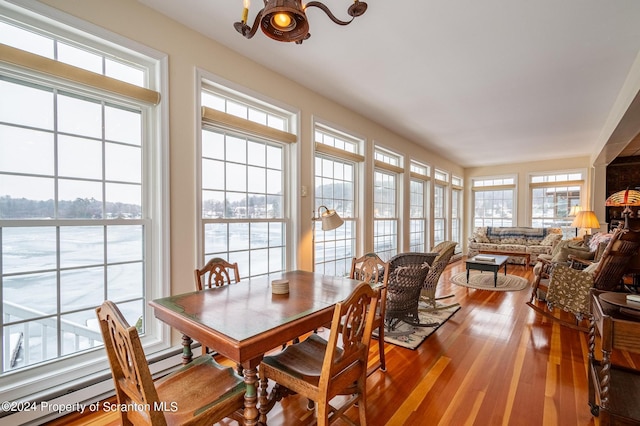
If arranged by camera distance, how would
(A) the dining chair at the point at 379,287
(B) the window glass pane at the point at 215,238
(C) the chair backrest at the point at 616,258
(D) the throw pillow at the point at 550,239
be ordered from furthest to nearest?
(D) the throw pillow at the point at 550,239, (C) the chair backrest at the point at 616,258, (B) the window glass pane at the point at 215,238, (A) the dining chair at the point at 379,287

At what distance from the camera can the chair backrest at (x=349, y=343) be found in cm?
131

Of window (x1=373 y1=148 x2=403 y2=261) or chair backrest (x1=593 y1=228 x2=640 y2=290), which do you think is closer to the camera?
chair backrest (x1=593 y1=228 x2=640 y2=290)

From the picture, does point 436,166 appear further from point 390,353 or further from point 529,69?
point 390,353

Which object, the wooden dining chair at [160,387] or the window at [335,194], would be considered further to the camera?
the window at [335,194]

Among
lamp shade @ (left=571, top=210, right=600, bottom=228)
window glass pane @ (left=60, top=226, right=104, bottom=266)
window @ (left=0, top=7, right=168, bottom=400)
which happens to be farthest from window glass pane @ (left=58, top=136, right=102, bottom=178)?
lamp shade @ (left=571, top=210, right=600, bottom=228)

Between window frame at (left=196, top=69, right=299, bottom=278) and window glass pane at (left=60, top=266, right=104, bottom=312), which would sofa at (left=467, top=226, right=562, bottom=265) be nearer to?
window frame at (left=196, top=69, right=299, bottom=278)

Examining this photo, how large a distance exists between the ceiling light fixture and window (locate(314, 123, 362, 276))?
219cm

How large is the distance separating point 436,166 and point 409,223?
2100 millimetres

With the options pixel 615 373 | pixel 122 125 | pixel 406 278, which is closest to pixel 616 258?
pixel 615 373

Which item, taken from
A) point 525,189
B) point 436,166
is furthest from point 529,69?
point 525,189

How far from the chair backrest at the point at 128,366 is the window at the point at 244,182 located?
144 centimetres

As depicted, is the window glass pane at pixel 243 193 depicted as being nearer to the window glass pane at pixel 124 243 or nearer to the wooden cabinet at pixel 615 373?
the window glass pane at pixel 124 243

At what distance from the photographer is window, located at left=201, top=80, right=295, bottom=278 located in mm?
2713

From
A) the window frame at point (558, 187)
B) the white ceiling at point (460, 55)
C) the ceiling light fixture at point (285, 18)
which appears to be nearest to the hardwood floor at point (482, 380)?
the ceiling light fixture at point (285, 18)
